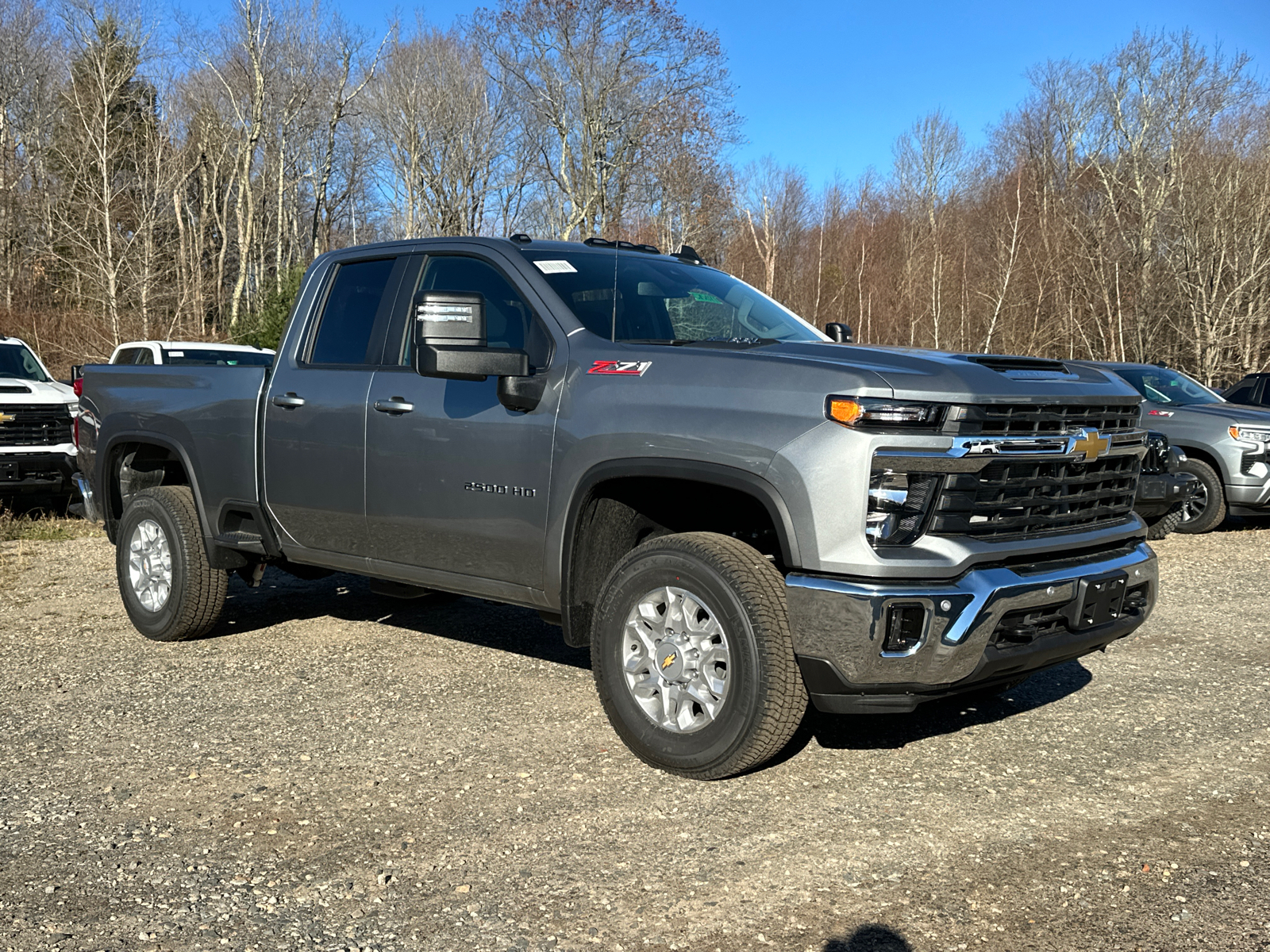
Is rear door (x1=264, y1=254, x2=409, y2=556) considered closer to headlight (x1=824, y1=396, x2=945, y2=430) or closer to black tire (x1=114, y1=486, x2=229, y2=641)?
black tire (x1=114, y1=486, x2=229, y2=641)

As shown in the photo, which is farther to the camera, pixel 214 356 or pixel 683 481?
pixel 214 356

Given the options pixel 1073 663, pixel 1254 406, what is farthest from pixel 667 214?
pixel 1073 663

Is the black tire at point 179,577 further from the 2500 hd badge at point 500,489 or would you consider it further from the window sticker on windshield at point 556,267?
the window sticker on windshield at point 556,267

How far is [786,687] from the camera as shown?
12.6 ft

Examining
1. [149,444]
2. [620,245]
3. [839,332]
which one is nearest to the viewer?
[620,245]

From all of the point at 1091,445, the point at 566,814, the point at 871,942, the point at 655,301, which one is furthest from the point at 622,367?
the point at 871,942

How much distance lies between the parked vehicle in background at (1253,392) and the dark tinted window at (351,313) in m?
13.2

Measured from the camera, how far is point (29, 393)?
11.2 m

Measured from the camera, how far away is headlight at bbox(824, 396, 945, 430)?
11.9 feet

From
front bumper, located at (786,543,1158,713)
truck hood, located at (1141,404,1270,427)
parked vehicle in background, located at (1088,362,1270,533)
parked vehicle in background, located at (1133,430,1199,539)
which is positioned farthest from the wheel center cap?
truck hood, located at (1141,404,1270,427)

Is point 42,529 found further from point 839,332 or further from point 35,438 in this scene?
point 839,332

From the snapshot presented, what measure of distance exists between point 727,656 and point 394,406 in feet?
6.45

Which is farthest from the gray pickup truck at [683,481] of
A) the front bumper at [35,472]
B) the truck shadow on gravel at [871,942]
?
the front bumper at [35,472]

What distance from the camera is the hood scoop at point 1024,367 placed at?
404 centimetres
